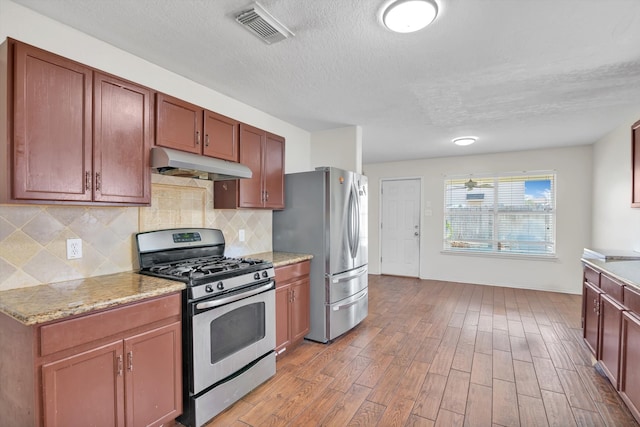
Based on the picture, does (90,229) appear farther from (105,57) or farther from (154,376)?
(105,57)

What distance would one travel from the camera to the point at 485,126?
3906 millimetres

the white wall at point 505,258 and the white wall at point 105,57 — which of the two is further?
the white wall at point 505,258

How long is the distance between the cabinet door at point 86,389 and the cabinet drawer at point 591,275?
3550mm

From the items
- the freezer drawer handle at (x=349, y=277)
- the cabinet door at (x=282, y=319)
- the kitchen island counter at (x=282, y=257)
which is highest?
the kitchen island counter at (x=282, y=257)

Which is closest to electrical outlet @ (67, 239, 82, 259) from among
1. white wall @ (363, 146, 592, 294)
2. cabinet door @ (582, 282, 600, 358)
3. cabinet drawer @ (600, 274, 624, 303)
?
cabinet drawer @ (600, 274, 624, 303)

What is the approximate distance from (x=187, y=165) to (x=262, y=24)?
3.23ft

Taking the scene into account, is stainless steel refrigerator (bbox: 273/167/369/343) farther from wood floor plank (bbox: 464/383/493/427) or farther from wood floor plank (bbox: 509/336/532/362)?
wood floor plank (bbox: 509/336/532/362)

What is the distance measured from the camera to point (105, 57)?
2.08 meters

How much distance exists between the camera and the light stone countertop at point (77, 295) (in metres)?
1.36

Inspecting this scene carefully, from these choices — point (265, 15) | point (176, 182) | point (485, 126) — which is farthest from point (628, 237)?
point (176, 182)

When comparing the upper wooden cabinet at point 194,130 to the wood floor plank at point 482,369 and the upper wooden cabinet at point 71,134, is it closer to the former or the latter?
the upper wooden cabinet at point 71,134

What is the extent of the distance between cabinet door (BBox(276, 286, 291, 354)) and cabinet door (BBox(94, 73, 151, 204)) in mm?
1347

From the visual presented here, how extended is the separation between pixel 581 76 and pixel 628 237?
223cm

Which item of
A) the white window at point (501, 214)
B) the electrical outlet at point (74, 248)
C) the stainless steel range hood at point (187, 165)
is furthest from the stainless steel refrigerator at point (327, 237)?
the white window at point (501, 214)
